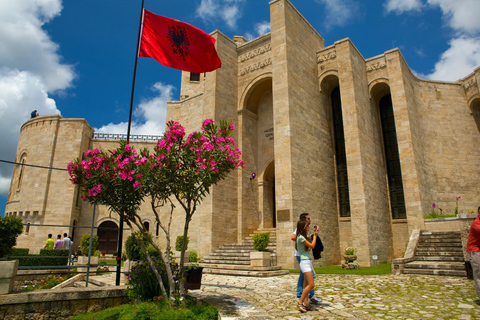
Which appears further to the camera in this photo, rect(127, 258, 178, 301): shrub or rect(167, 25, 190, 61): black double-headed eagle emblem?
rect(167, 25, 190, 61): black double-headed eagle emblem

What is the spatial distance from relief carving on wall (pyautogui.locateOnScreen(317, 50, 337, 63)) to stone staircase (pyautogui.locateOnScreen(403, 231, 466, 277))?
933cm

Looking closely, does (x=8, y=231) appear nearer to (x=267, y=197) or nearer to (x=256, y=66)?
(x=267, y=197)

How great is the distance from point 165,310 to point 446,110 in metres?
19.1

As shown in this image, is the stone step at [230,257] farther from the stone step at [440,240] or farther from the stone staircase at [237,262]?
the stone step at [440,240]

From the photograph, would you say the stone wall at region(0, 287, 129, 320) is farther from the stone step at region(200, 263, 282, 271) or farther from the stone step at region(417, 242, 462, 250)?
the stone step at region(417, 242, 462, 250)

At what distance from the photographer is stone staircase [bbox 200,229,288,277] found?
10773 millimetres

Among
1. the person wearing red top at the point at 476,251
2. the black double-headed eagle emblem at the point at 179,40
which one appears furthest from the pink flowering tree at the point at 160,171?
the black double-headed eagle emblem at the point at 179,40

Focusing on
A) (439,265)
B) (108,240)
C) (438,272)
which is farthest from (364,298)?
(108,240)

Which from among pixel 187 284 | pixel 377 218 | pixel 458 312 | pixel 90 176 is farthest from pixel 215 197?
pixel 458 312

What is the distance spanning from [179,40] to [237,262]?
329 inches

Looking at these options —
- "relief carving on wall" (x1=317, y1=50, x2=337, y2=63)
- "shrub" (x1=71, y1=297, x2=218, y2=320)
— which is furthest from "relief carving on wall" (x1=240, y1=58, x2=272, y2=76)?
"shrub" (x1=71, y1=297, x2=218, y2=320)

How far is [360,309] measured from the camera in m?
5.50

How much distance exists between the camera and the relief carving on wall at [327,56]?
53.4ft

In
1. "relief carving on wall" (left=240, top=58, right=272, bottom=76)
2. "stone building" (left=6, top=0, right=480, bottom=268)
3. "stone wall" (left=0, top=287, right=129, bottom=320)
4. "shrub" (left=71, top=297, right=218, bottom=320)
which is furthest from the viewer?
"relief carving on wall" (left=240, top=58, right=272, bottom=76)
